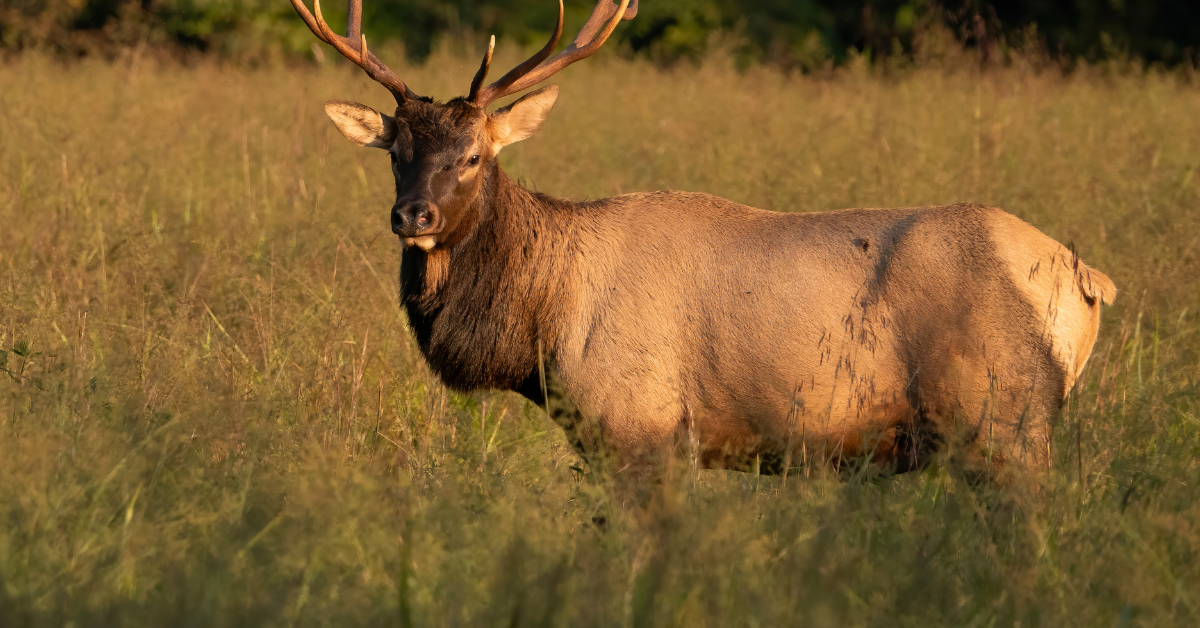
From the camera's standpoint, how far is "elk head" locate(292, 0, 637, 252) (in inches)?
171

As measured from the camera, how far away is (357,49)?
4965 mm

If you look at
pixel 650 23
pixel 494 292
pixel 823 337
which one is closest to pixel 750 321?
pixel 823 337

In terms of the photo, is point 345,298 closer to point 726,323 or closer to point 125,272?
point 125,272

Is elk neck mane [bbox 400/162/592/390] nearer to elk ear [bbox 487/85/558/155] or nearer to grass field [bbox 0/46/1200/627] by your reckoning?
elk ear [bbox 487/85/558/155]

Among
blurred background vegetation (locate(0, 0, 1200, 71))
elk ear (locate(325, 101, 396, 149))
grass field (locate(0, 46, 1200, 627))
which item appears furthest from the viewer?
blurred background vegetation (locate(0, 0, 1200, 71))

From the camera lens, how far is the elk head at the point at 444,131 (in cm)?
435

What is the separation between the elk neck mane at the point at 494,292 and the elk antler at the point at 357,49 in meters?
0.53

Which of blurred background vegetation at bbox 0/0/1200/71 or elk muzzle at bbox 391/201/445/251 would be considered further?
blurred background vegetation at bbox 0/0/1200/71

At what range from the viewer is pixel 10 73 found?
10.1 m

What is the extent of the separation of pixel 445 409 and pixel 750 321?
1470mm

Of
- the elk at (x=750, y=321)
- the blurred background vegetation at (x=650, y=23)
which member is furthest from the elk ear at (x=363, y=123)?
the blurred background vegetation at (x=650, y=23)

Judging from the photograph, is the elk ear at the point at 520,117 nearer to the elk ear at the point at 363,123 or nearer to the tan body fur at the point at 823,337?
the elk ear at the point at 363,123

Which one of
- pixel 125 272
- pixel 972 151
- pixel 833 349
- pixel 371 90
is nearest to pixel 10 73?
pixel 371 90

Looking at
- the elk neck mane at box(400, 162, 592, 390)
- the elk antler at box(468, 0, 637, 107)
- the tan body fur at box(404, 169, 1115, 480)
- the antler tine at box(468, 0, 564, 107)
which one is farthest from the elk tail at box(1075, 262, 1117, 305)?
the antler tine at box(468, 0, 564, 107)
